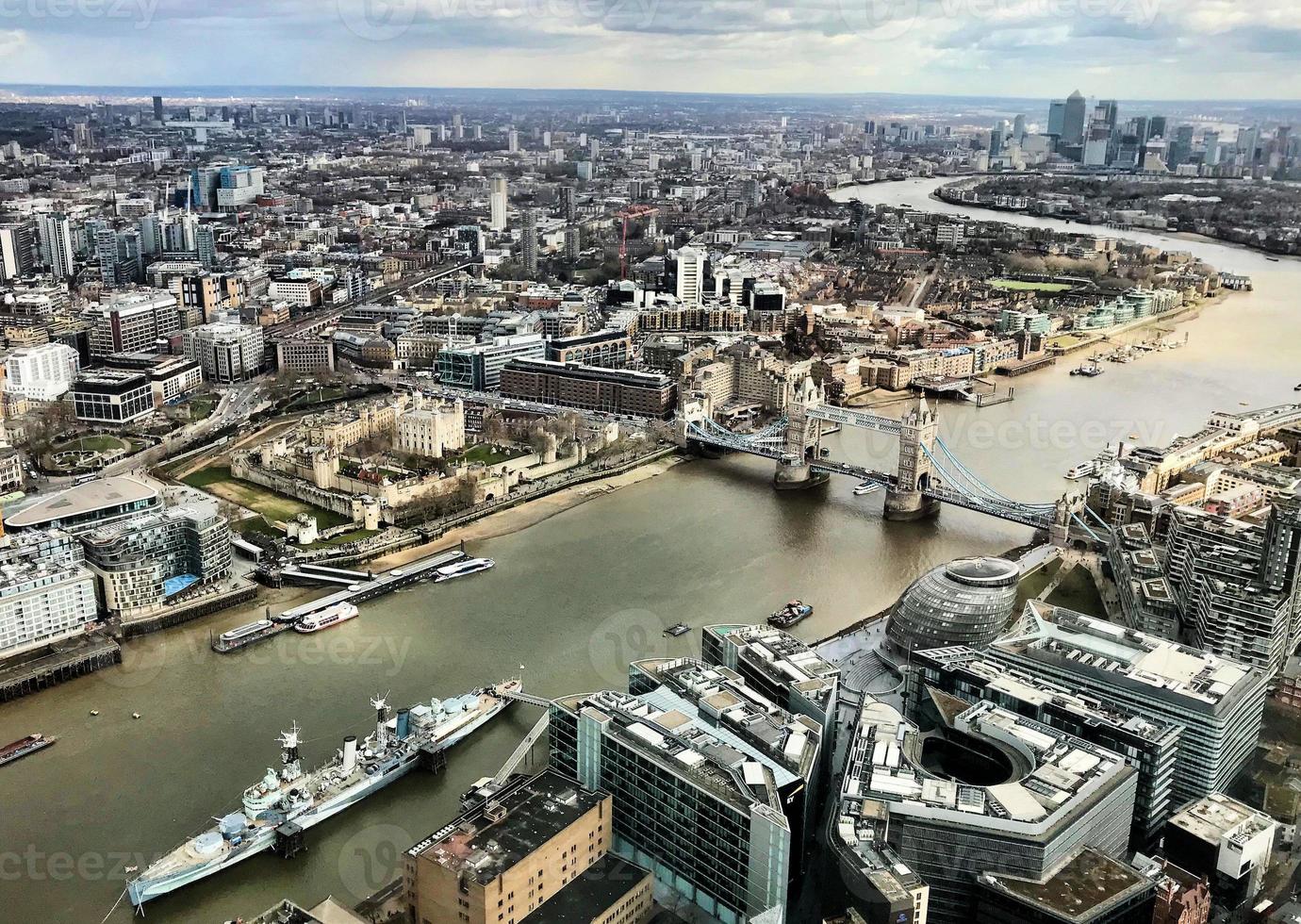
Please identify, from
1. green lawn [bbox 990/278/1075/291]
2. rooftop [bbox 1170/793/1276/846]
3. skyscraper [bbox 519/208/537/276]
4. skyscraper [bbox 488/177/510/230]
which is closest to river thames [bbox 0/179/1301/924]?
rooftop [bbox 1170/793/1276/846]

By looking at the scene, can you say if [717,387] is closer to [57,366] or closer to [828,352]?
[828,352]

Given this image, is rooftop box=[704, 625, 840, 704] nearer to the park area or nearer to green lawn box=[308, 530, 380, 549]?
green lawn box=[308, 530, 380, 549]

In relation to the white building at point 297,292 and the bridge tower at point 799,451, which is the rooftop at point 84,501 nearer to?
the bridge tower at point 799,451

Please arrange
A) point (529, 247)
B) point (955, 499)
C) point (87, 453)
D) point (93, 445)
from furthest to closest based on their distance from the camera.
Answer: point (529, 247), point (93, 445), point (87, 453), point (955, 499)

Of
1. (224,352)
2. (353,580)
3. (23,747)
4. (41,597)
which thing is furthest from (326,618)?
(224,352)

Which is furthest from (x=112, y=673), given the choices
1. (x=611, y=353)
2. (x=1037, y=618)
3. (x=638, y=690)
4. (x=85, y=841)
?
(x=611, y=353)
